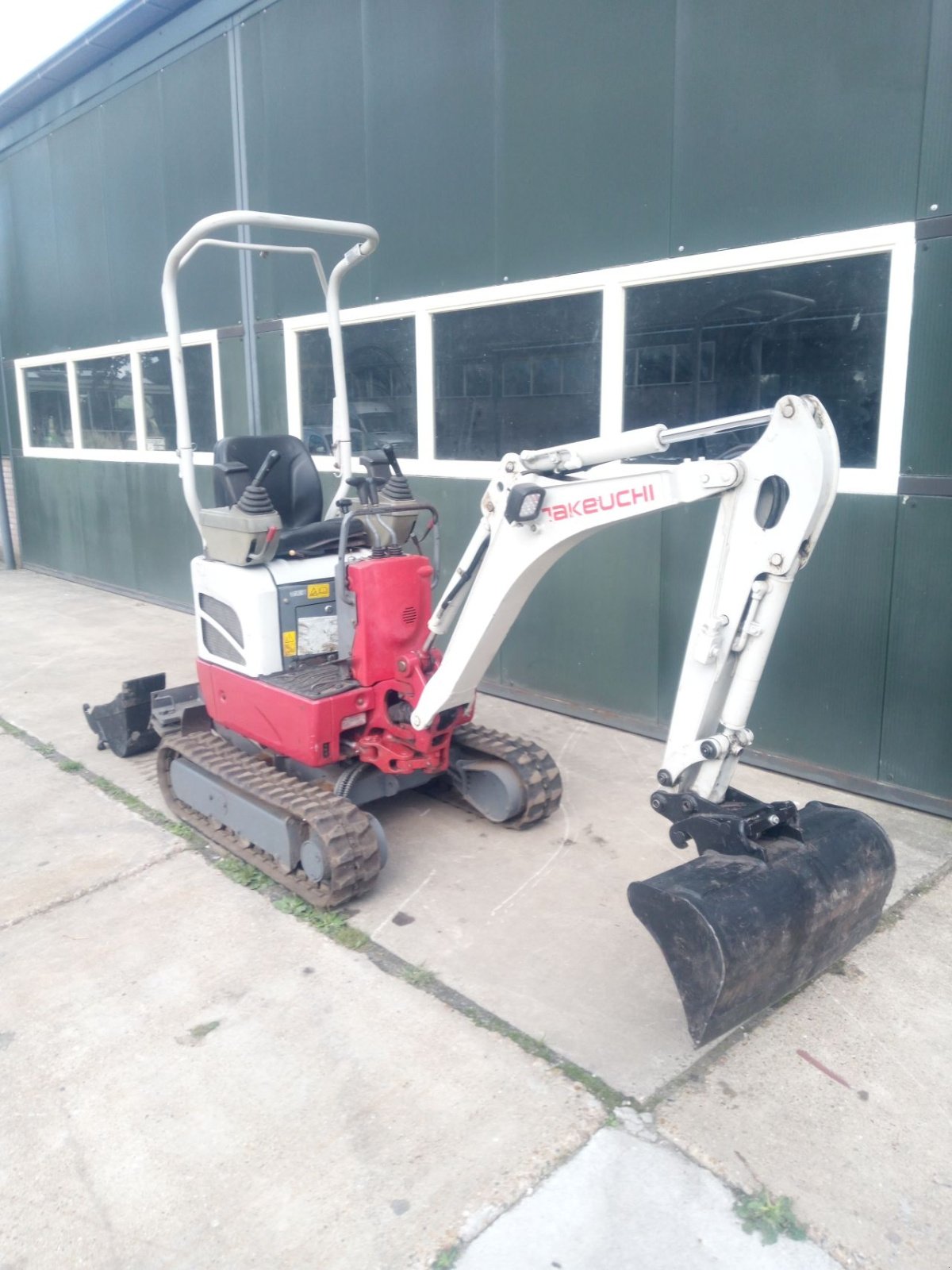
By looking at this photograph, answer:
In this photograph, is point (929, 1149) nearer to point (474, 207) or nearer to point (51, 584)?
point (474, 207)

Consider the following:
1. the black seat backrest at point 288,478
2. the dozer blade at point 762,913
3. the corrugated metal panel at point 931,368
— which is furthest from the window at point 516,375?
the dozer blade at point 762,913

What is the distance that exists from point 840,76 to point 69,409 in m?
8.83

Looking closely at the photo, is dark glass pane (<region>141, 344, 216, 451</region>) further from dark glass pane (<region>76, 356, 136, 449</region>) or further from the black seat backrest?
the black seat backrest

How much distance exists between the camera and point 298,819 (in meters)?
3.72

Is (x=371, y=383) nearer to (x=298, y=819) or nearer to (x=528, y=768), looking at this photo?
(x=528, y=768)

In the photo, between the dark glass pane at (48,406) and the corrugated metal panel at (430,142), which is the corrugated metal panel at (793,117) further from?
the dark glass pane at (48,406)

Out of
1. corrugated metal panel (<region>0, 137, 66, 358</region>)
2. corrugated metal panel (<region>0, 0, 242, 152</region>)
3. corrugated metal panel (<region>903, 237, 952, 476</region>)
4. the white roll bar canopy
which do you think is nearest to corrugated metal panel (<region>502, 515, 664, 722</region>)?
corrugated metal panel (<region>903, 237, 952, 476</region>)

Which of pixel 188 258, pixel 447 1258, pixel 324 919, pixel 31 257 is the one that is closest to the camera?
pixel 447 1258

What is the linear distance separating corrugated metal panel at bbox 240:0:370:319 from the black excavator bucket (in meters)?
3.15

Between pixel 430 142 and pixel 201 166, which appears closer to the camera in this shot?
pixel 430 142

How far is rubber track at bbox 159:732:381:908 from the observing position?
355 cm

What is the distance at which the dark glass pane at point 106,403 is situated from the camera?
976cm

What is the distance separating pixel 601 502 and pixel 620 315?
2.50 metres

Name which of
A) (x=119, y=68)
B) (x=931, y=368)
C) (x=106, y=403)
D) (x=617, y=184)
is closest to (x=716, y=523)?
(x=931, y=368)
